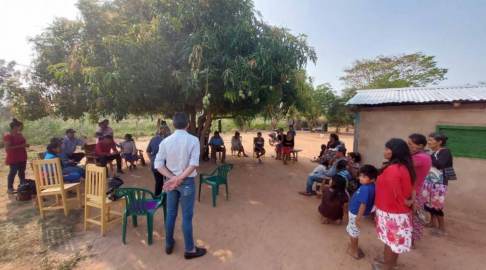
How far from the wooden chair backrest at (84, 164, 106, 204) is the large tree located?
5.93 feet

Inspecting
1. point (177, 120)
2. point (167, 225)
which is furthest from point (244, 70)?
point (167, 225)

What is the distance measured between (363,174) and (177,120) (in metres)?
2.57

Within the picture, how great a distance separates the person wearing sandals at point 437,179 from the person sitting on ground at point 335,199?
1.40 meters

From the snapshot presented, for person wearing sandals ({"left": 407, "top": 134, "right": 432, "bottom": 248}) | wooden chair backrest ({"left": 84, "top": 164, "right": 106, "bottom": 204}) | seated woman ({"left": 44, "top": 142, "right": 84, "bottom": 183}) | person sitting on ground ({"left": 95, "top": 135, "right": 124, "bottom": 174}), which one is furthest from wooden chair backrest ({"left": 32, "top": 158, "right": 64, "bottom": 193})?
person wearing sandals ({"left": 407, "top": 134, "right": 432, "bottom": 248})

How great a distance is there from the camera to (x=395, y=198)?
239 centimetres

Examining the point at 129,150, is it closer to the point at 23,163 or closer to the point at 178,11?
the point at 23,163

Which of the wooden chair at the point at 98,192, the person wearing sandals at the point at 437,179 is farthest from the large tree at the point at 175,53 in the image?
the person wearing sandals at the point at 437,179

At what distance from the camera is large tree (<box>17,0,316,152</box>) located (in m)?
4.46

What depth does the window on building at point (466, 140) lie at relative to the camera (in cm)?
446

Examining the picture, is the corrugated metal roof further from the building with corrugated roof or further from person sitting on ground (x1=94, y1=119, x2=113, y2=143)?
person sitting on ground (x1=94, y1=119, x2=113, y2=143)

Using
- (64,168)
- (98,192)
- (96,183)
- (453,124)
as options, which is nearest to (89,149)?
(64,168)

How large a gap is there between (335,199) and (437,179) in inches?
67.1

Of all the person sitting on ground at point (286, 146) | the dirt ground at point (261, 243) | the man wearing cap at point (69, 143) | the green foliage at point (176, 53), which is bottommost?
the dirt ground at point (261, 243)

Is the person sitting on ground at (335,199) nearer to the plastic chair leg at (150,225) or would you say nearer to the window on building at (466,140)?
the plastic chair leg at (150,225)
